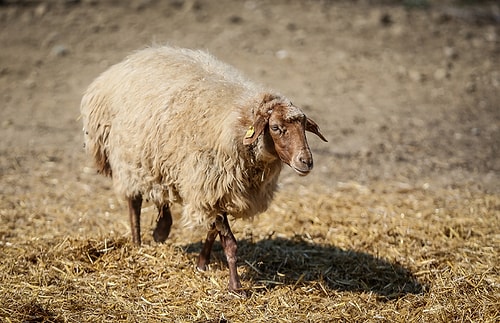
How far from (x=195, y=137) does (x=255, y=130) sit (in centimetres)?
68

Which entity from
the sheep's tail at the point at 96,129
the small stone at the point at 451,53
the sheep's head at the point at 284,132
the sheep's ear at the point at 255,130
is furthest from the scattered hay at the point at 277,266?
the small stone at the point at 451,53

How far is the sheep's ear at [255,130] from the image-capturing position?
5035 millimetres

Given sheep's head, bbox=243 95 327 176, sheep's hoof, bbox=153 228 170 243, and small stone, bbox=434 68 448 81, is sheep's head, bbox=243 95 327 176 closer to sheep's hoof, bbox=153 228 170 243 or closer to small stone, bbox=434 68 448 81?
sheep's hoof, bbox=153 228 170 243

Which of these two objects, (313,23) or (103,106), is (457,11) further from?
(103,106)

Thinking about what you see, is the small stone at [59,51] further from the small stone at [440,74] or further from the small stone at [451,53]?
the small stone at [451,53]

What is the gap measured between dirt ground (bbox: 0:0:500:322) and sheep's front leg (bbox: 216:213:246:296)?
0.16 metres

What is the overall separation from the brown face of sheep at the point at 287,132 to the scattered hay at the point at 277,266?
4.01ft

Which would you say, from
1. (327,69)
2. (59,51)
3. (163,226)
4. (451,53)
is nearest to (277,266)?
(163,226)

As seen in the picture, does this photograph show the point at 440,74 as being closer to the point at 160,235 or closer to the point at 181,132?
the point at 160,235

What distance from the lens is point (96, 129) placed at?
6.39 metres

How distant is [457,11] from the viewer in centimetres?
1513

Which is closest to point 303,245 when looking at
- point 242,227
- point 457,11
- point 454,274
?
point 242,227

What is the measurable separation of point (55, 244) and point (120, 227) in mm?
848

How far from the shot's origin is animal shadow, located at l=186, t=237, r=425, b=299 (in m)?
5.84
